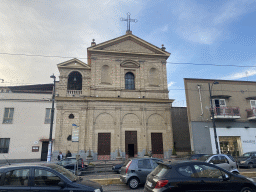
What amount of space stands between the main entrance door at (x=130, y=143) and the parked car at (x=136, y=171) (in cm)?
1361

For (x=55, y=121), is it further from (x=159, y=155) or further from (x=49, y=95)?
(x=159, y=155)

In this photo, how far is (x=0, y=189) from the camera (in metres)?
5.34

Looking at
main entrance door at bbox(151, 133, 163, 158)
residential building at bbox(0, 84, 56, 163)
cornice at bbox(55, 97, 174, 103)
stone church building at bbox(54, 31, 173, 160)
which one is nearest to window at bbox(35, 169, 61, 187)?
stone church building at bbox(54, 31, 173, 160)

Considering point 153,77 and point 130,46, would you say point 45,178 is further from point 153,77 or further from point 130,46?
point 130,46

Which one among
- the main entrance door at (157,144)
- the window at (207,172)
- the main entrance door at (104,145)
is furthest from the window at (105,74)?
the window at (207,172)

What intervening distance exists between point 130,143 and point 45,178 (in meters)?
18.8

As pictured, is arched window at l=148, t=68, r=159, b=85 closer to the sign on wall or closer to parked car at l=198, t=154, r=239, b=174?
the sign on wall

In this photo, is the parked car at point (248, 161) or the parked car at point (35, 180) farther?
the parked car at point (248, 161)

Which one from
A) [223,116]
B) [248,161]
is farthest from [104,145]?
[223,116]

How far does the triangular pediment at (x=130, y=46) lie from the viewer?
1044 inches

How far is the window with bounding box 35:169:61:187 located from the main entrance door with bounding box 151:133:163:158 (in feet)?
64.8

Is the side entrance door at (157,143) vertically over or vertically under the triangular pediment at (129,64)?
under

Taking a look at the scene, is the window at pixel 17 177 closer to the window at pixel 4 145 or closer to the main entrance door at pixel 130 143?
the main entrance door at pixel 130 143

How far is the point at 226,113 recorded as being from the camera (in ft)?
80.0
